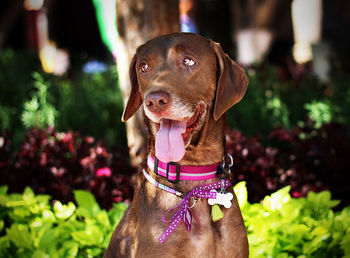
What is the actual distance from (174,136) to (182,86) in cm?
28

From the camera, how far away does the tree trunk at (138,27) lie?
169 inches

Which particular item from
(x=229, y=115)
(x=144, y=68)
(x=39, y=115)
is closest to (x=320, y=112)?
(x=229, y=115)

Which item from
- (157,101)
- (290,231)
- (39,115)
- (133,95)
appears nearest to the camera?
(157,101)

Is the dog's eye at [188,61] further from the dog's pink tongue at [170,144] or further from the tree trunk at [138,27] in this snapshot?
the tree trunk at [138,27]

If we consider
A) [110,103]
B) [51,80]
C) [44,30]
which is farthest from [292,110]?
[44,30]

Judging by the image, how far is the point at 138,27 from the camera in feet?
14.2

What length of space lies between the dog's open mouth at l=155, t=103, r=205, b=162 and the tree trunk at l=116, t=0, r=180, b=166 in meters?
1.82

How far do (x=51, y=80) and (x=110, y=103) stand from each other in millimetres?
1827

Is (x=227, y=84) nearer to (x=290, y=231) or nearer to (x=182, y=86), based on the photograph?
(x=182, y=86)

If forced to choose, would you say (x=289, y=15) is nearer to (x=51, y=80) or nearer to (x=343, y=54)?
(x=343, y=54)

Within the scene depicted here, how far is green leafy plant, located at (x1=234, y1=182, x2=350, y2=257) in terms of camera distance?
3.04 m

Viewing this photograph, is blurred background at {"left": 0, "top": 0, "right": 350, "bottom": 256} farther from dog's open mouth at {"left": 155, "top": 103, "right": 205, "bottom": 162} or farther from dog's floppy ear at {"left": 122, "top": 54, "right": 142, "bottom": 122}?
dog's open mouth at {"left": 155, "top": 103, "right": 205, "bottom": 162}

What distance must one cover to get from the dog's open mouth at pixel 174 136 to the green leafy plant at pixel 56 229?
3.67ft

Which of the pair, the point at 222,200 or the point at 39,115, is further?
the point at 39,115
